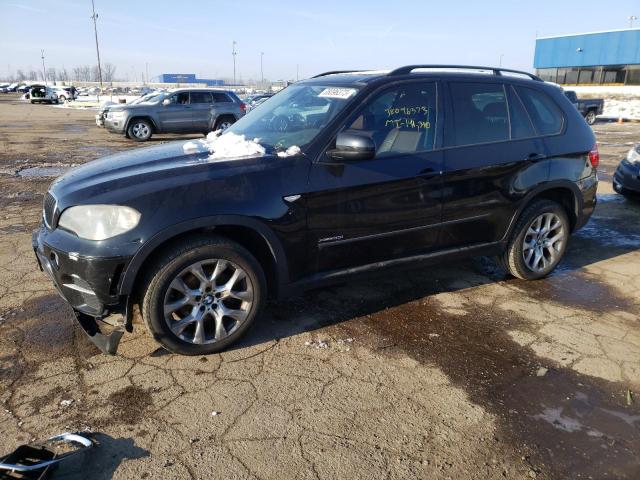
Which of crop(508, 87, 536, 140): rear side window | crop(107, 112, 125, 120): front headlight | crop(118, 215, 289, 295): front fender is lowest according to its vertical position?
crop(118, 215, 289, 295): front fender

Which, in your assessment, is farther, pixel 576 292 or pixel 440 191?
pixel 576 292

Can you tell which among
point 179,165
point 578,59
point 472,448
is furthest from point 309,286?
point 578,59

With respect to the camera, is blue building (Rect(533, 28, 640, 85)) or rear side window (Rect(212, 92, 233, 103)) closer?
rear side window (Rect(212, 92, 233, 103))

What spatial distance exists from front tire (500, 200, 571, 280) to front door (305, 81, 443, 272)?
3.31 feet

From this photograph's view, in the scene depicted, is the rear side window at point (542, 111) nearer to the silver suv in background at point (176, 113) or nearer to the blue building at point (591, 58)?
the silver suv in background at point (176, 113)

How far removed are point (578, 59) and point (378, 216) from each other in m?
61.3

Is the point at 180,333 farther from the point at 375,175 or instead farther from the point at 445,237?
the point at 445,237

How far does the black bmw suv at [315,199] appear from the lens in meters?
3.00

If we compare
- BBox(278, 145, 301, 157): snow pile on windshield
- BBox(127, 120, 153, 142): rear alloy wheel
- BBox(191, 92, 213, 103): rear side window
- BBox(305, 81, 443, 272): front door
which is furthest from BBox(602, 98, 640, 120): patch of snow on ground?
BBox(278, 145, 301, 157): snow pile on windshield

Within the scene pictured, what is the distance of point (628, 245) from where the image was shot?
5.80 meters

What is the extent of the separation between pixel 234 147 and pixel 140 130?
1349cm

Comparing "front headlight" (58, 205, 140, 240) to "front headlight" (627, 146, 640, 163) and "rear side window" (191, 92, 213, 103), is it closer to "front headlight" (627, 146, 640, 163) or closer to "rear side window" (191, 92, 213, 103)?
"front headlight" (627, 146, 640, 163)

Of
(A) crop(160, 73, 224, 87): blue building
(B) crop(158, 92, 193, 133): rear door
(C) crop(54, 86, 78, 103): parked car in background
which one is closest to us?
(B) crop(158, 92, 193, 133): rear door

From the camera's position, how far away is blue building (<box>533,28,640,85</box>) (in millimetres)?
50156
